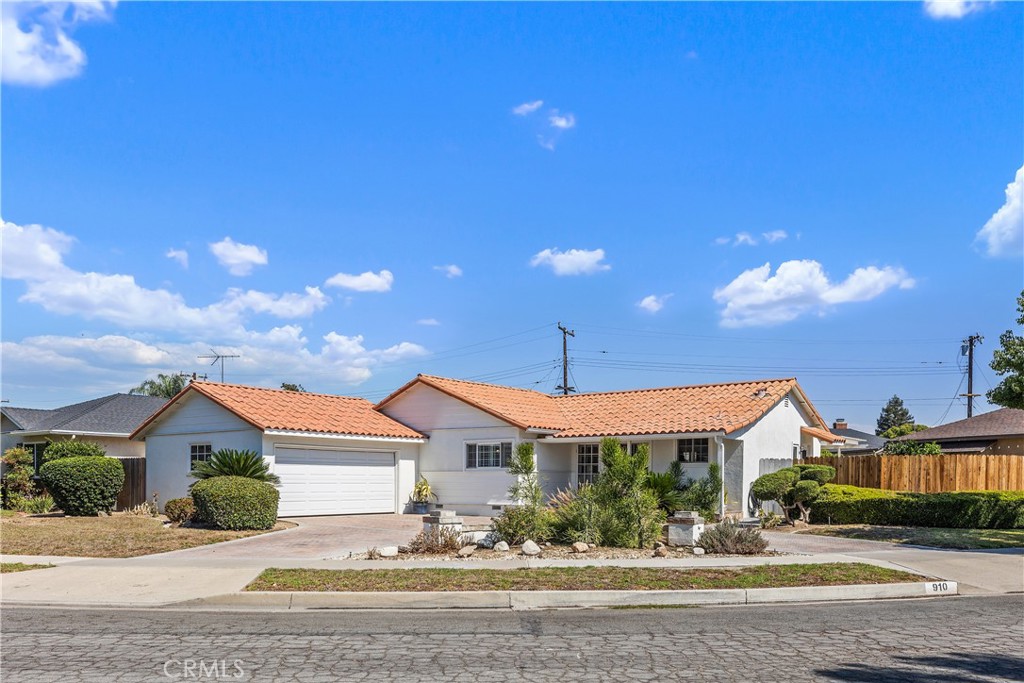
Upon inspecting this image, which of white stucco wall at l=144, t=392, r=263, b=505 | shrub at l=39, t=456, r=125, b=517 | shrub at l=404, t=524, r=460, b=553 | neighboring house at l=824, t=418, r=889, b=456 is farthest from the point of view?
neighboring house at l=824, t=418, r=889, b=456

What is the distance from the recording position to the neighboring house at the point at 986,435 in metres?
35.9

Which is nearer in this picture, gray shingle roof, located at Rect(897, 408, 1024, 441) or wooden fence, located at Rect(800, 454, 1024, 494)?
wooden fence, located at Rect(800, 454, 1024, 494)

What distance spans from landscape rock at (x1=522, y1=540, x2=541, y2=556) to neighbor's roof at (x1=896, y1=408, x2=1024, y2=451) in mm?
28903

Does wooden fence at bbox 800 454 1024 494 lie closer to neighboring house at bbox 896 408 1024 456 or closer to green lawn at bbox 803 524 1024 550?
green lawn at bbox 803 524 1024 550

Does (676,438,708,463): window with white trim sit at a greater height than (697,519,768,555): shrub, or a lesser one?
greater

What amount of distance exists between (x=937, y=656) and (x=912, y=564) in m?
7.35

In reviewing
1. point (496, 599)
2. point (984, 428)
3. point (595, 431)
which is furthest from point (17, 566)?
point (984, 428)

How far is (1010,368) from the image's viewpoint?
740 inches

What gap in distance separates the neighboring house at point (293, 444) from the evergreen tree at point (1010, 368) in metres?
17.7

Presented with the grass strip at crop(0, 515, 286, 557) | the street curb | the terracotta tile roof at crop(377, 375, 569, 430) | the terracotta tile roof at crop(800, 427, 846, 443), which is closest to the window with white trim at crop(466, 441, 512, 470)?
the terracotta tile roof at crop(377, 375, 569, 430)

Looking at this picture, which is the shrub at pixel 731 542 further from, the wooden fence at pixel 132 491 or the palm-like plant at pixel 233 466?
the wooden fence at pixel 132 491

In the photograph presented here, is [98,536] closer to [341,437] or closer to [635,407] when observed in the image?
[341,437]

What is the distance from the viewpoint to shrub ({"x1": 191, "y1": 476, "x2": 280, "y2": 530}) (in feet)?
67.0

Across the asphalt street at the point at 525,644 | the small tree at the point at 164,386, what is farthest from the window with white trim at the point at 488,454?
the small tree at the point at 164,386
